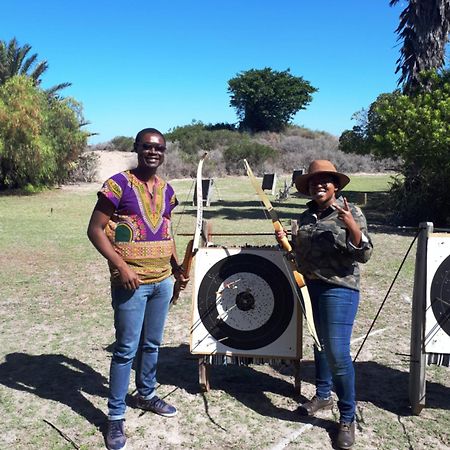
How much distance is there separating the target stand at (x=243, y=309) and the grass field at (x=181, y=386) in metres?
0.33

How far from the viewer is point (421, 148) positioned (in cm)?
1175

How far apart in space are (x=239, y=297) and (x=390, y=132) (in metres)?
9.86

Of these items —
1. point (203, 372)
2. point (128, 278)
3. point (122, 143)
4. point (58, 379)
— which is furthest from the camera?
point (122, 143)

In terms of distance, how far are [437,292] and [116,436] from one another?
2.28 m

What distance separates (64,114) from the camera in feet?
74.5

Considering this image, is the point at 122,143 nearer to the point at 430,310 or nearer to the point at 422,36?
the point at 422,36

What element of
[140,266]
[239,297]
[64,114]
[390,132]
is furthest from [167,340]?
[64,114]

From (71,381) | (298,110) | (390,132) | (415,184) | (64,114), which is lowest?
(71,381)

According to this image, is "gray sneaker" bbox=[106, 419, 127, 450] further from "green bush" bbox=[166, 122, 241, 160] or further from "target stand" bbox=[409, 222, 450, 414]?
"green bush" bbox=[166, 122, 241, 160]

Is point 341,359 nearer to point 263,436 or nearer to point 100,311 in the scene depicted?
A: point 263,436

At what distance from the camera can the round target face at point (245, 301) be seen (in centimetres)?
362

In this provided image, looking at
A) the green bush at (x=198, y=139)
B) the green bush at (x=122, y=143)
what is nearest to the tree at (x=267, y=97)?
the green bush at (x=198, y=139)

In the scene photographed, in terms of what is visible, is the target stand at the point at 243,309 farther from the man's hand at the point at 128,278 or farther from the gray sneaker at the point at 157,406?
the man's hand at the point at 128,278

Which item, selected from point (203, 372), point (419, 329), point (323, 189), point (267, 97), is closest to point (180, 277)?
point (203, 372)
